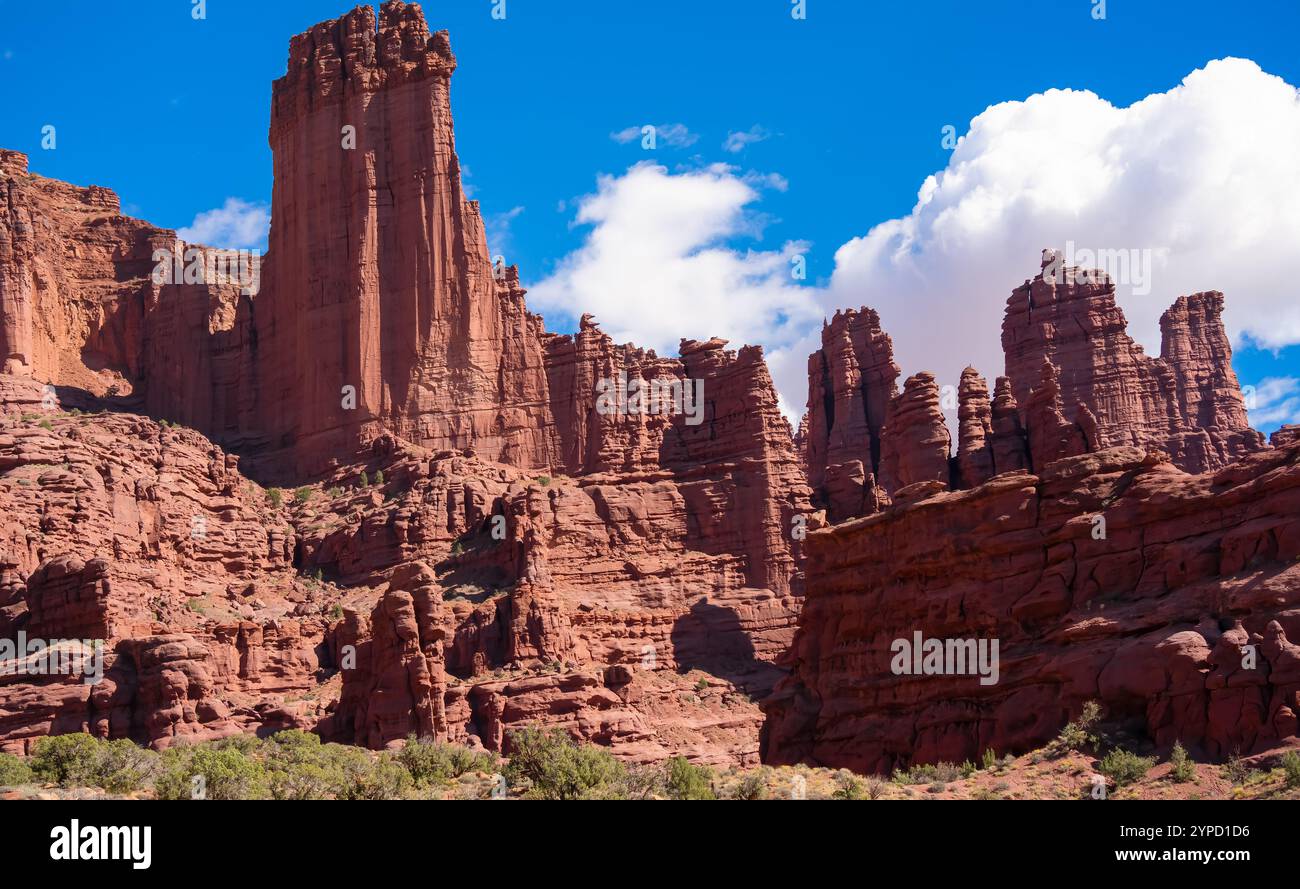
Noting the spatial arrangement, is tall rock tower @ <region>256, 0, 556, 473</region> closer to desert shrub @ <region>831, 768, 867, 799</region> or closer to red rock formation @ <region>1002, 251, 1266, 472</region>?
red rock formation @ <region>1002, 251, 1266, 472</region>

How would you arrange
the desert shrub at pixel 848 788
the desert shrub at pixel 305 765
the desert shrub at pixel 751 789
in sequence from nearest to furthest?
1. the desert shrub at pixel 751 789
2. the desert shrub at pixel 848 788
3. the desert shrub at pixel 305 765

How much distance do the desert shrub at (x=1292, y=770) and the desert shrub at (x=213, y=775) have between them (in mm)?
21223

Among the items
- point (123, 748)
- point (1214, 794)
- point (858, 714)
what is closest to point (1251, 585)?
point (1214, 794)

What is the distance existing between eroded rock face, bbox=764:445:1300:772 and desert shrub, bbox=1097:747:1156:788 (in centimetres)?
136

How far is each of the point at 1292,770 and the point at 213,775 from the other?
23758 mm

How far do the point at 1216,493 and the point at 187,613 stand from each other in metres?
A: 42.4

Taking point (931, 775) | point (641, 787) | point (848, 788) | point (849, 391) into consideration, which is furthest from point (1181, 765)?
point (849, 391)

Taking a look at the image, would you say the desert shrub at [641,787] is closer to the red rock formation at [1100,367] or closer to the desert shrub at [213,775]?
the desert shrub at [213,775]

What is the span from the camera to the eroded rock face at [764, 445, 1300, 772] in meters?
39.8

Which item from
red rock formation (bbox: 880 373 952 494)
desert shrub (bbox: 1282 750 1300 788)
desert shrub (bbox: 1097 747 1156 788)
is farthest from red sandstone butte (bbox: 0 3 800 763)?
desert shrub (bbox: 1282 750 1300 788)

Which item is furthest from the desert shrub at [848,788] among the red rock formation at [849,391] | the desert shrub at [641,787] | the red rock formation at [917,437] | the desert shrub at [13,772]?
the red rock formation at [849,391]

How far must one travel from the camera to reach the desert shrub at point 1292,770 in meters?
33.3
